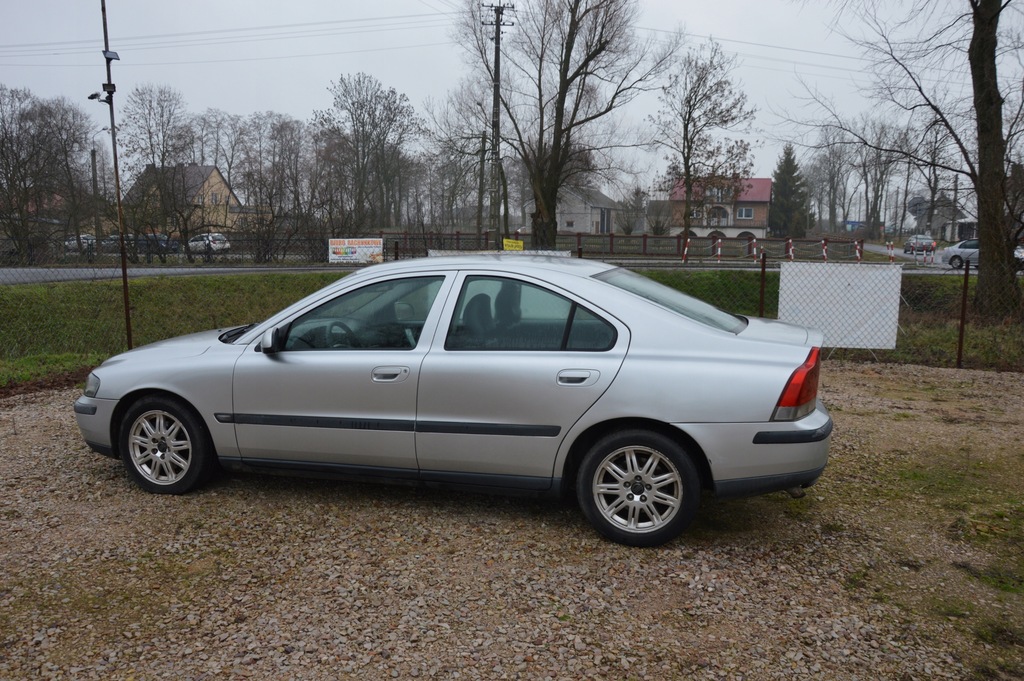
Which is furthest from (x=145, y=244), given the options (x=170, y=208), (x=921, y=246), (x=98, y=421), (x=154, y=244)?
(x=921, y=246)

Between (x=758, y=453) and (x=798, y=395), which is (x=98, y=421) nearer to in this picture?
(x=758, y=453)

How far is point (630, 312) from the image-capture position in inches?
163

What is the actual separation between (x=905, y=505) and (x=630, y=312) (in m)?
2.24

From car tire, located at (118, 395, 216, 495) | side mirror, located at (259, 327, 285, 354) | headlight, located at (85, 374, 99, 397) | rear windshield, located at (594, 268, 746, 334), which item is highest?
rear windshield, located at (594, 268, 746, 334)

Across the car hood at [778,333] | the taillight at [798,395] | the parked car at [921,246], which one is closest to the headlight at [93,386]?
the car hood at [778,333]

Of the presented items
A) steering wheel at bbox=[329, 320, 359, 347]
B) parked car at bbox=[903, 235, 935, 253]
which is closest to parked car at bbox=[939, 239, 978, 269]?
parked car at bbox=[903, 235, 935, 253]

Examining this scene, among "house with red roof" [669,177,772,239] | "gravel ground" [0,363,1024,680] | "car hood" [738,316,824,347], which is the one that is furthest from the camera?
"house with red roof" [669,177,772,239]

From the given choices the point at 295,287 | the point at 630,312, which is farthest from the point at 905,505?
the point at 295,287

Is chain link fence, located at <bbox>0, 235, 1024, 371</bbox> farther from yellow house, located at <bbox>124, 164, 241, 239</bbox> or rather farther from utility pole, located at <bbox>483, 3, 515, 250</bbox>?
utility pole, located at <bbox>483, 3, 515, 250</bbox>

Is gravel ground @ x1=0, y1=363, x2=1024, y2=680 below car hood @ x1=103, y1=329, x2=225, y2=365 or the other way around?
below

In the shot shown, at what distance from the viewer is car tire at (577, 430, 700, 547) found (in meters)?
3.93

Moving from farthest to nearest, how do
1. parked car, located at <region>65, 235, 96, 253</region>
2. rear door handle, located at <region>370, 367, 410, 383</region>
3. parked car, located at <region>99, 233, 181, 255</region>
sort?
parked car, located at <region>99, 233, 181, 255</region>, parked car, located at <region>65, 235, 96, 253</region>, rear door handle, located at <region>370, 367, 410, 383</region>

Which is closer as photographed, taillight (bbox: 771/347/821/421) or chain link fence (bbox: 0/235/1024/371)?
taillight (bbox: 771/347/821/421)

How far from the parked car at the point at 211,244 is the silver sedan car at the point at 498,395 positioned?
24153 mm
